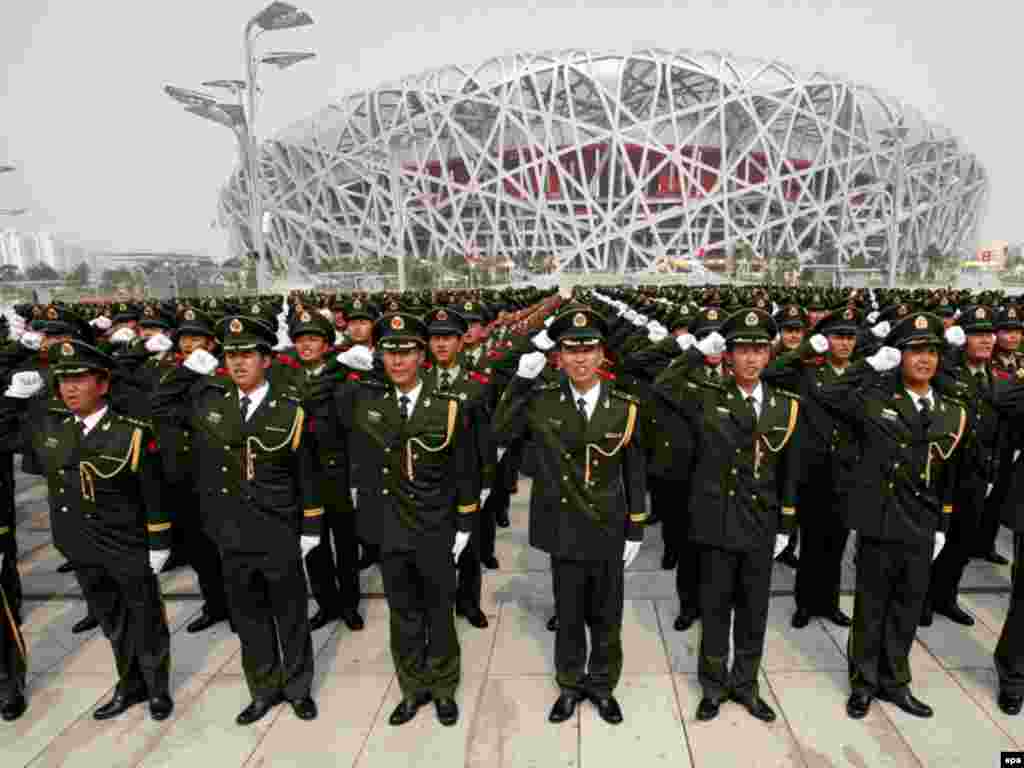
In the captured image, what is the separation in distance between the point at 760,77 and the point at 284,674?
253ft

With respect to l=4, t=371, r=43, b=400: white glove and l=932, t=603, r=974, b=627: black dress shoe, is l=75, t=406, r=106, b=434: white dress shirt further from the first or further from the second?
l=932, t=603, r=974, b=627: black dress shoe

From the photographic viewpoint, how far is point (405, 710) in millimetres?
3713

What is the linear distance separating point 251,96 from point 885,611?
2518 centimetres

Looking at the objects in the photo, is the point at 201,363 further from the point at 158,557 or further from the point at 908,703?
the point at 908,703

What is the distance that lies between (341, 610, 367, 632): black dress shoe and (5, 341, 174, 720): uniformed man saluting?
136 centimetres

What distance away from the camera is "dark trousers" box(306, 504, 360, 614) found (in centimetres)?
480

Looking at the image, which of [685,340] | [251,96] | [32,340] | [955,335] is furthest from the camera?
[251,96]

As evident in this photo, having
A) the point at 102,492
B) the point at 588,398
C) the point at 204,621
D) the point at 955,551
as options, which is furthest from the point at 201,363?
the point at 955,551

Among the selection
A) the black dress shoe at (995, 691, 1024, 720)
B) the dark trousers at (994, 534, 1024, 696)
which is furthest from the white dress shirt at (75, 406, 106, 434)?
Answer: the black dress shoe at (995, 691, 1024, 720)

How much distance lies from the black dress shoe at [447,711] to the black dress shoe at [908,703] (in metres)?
2.73

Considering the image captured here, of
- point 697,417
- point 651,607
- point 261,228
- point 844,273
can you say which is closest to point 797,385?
point 697,417

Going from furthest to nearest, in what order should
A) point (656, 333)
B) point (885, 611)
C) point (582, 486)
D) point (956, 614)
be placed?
point (656, 333), point (956, 614), point (885, 611), point (582, 486)

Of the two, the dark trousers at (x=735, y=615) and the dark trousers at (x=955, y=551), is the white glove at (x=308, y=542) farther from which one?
the dark trousers at (x=955, y=551)

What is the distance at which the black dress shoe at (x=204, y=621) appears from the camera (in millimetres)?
4800
